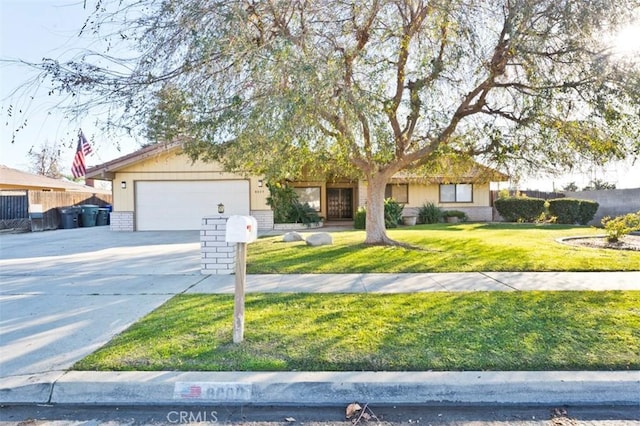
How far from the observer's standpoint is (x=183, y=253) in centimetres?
1030

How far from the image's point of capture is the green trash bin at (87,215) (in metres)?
21.5

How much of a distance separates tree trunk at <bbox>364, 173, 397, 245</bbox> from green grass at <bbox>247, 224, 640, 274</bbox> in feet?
1.56

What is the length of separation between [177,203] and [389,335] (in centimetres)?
1605

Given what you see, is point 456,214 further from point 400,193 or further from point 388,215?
point 388,215

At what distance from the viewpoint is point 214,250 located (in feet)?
24.4

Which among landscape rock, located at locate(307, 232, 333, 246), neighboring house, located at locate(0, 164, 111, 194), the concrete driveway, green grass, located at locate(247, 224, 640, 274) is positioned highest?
neighboring house, located at locate(0, 164, 111, 194)

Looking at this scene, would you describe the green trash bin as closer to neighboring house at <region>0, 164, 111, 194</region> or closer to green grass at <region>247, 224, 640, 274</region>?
neighboring house at <region>0, 164, 111, 194</region>

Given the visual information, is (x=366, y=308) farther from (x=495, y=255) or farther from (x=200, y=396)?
(x=495, y=255)

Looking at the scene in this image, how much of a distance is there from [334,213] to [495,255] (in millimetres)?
14607

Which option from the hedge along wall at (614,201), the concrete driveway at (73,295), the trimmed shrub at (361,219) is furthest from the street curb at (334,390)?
the hedge along wall at (614,201)

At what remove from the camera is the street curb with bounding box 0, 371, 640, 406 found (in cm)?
302

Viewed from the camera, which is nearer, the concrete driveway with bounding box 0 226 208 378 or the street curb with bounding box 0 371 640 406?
the street curb with bounding box 0 371 640 406

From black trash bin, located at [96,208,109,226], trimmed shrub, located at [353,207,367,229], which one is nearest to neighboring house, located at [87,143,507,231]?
trimmed shrub, located at [353,207,367,229]

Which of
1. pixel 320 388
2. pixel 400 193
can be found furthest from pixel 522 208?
pixel 320 388
